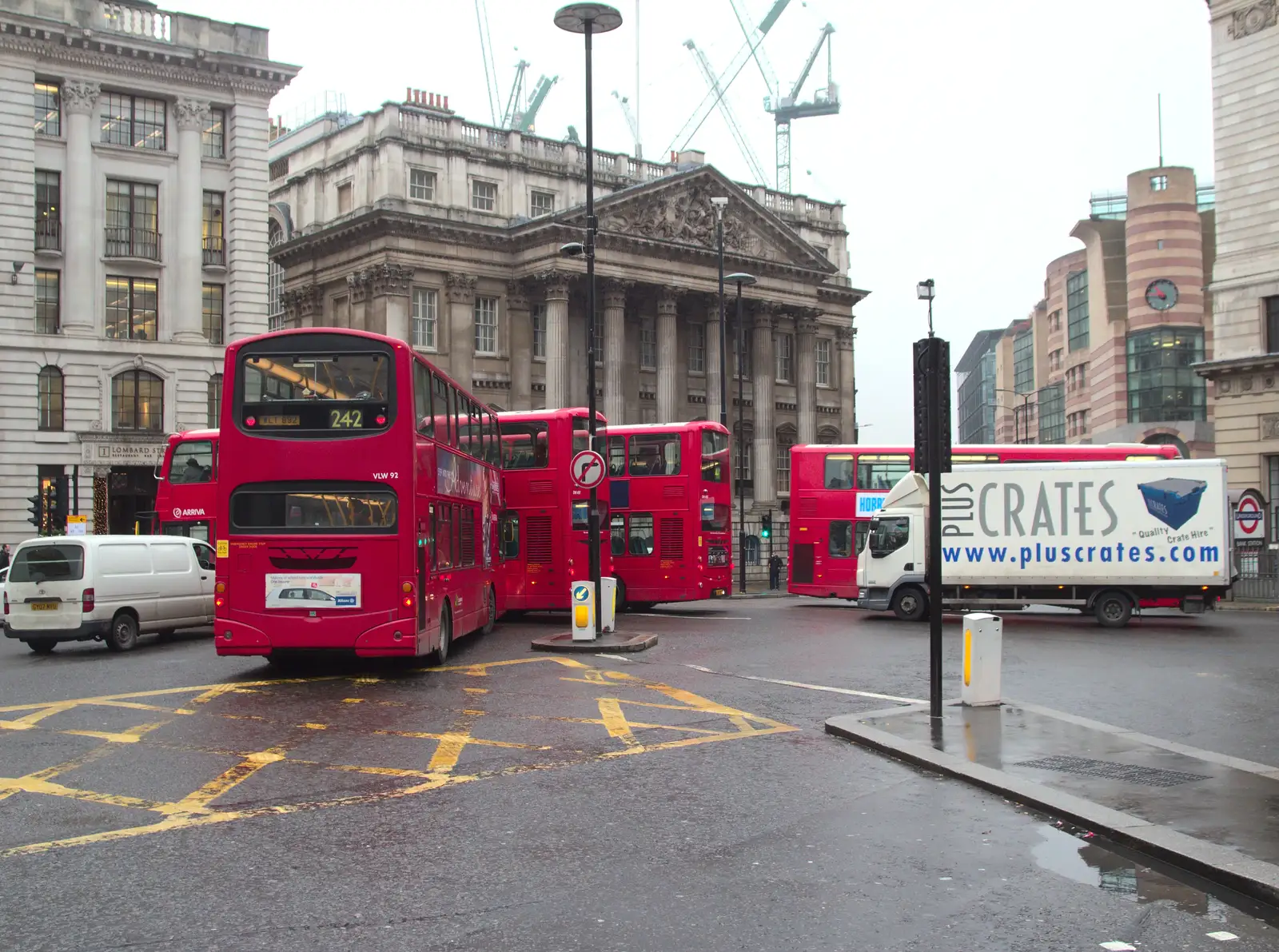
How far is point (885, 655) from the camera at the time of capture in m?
18.6

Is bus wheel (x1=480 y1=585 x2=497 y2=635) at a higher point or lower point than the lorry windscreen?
lower

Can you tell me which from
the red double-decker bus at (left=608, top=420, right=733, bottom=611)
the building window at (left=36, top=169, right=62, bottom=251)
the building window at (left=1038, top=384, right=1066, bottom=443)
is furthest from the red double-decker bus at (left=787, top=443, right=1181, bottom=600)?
the building window at (left=1038, top=384, right=1066, bottom=443)

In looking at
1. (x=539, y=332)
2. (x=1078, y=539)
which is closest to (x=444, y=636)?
(x=1078, y=539)

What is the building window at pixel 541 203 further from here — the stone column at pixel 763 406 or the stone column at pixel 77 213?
the stone column at pixel 77 213

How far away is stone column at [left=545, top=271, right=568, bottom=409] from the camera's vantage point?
184 ft

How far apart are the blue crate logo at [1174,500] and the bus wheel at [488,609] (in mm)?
12703

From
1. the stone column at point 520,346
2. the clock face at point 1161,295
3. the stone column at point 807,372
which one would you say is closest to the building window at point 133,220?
the stone column at point 520,346

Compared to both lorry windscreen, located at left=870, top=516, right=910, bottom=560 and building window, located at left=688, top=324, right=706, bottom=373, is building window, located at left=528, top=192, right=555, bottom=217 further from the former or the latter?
lorry windscreen, located at left=870, top=516, right=910, bottom=560

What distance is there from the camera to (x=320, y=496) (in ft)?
48.3

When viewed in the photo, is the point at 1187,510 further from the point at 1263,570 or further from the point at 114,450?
the point at 114,450

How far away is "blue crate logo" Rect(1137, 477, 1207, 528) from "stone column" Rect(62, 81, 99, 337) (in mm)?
32184

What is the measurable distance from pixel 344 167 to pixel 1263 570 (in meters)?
40.5

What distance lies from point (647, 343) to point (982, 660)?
170 ft

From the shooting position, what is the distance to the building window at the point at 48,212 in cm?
3969
